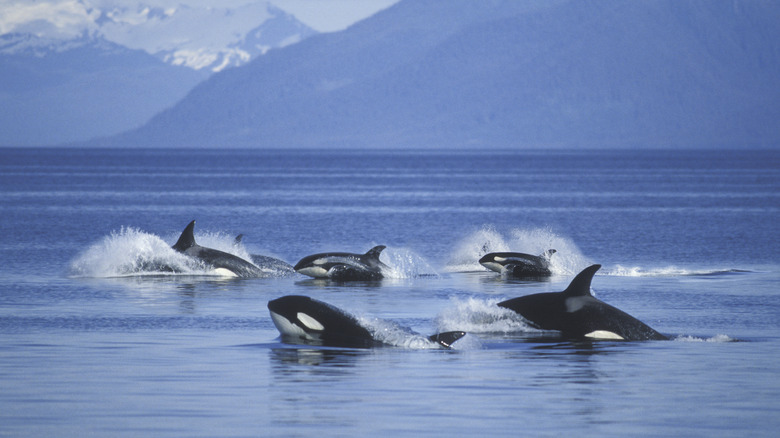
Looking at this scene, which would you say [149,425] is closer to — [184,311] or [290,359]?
[290,359]

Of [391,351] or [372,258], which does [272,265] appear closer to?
[372,258]

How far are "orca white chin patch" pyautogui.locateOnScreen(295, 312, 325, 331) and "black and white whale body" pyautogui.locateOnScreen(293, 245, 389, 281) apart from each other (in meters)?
10.8

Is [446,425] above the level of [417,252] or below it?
Result: below

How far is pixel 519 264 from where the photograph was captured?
1220 inches

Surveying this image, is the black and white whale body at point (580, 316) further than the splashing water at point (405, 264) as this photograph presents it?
No

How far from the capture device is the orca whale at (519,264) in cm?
3088

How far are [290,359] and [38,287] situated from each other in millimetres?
11876

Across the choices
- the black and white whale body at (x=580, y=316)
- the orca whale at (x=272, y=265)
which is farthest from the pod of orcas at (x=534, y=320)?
the orca whale at (x=272, y=265)

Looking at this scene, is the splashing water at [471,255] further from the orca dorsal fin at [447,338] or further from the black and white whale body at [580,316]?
the orca dorsal fin at [447,338]

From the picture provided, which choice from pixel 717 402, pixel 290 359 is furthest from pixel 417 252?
pixel 717 402

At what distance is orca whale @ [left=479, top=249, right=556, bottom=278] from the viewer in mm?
30875

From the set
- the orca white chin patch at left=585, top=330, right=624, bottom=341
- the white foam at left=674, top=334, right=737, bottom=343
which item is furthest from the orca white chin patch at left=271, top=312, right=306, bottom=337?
the white foam at left=674, top=334, right=737, bottom=343

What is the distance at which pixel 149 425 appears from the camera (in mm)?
13062

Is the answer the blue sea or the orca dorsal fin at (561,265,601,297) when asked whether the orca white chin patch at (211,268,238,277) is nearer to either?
the blue sea
